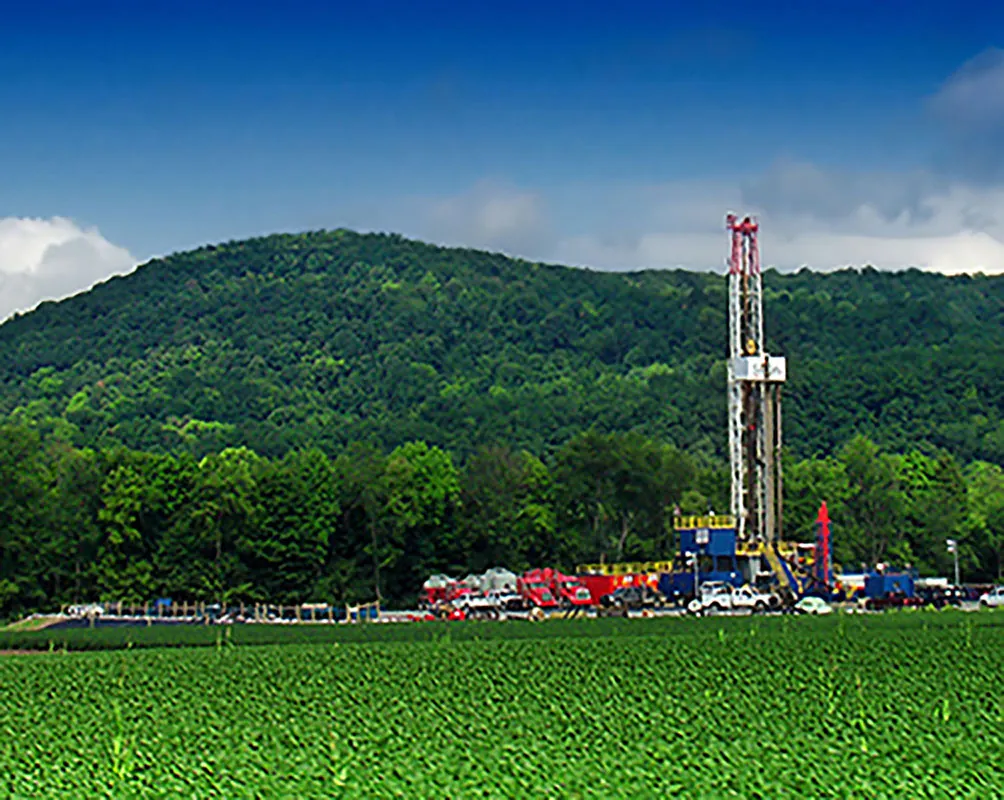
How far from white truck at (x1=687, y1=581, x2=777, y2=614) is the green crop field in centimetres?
2493

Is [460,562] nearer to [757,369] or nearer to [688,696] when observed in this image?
[757,369]

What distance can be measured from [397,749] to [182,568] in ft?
261

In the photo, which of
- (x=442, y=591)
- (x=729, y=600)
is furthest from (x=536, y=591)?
(x=729, y=600)

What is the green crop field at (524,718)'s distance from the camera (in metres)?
24.8

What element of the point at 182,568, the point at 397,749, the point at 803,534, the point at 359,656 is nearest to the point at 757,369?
the point at 803,534

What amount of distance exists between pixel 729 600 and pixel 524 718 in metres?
49.9

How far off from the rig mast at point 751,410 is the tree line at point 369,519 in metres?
17.8

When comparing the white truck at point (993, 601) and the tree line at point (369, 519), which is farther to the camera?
the tree line at point (369, 519)

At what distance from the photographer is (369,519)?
113m

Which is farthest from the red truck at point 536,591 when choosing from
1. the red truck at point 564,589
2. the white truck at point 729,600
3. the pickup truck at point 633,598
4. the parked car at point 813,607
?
the parked car at point 813,607

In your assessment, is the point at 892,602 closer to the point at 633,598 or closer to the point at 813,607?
the point at 813,607

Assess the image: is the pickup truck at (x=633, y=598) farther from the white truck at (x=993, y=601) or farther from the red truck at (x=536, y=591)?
the white truck at (x=993, y=601)

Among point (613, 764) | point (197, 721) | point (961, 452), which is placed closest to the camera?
point (613, 764)

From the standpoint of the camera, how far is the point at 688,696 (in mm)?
35875
